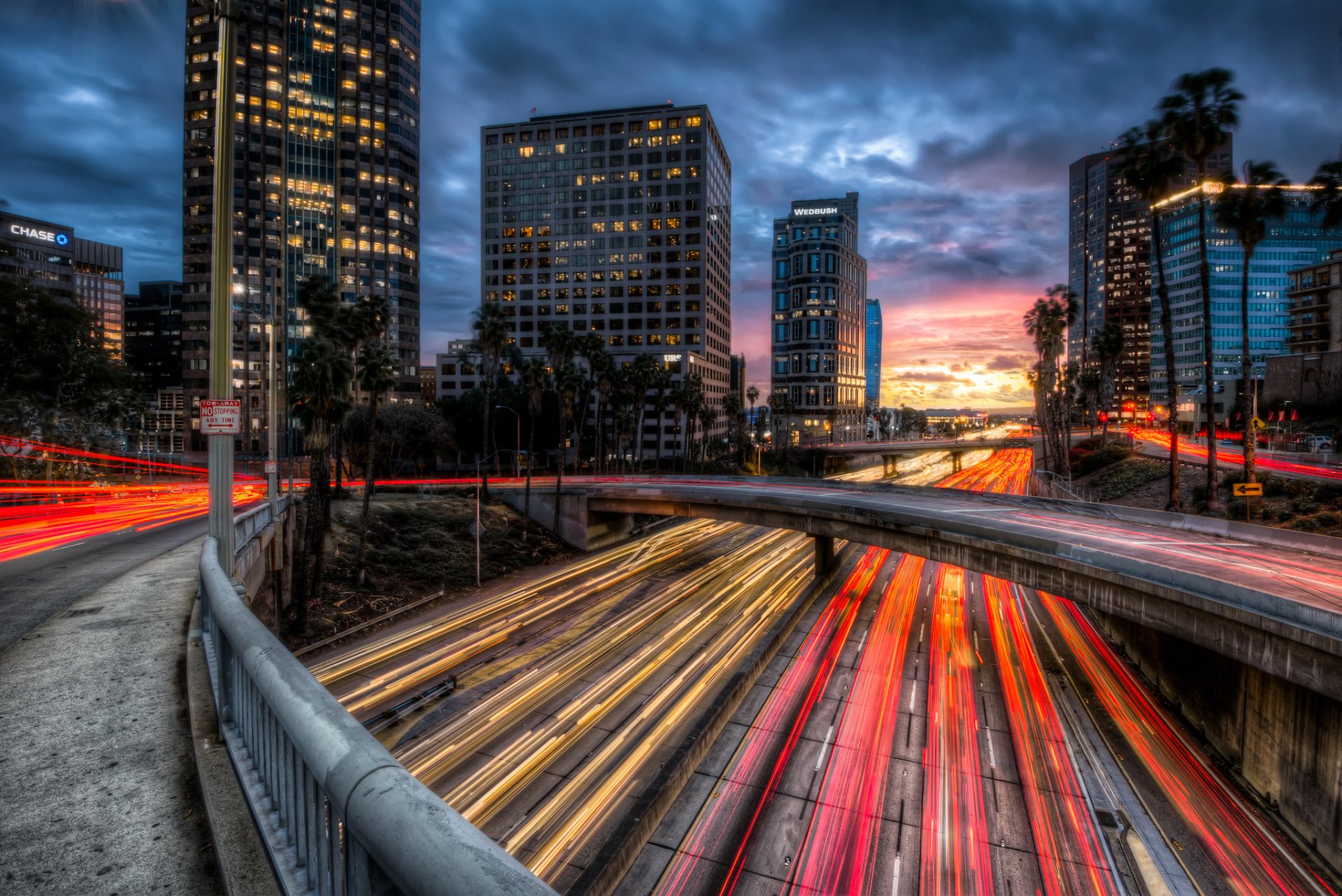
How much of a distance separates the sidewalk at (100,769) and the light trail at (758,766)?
15346 millimetres

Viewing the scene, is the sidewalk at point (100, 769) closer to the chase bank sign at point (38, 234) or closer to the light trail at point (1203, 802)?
the light trail at point (1203, 802)

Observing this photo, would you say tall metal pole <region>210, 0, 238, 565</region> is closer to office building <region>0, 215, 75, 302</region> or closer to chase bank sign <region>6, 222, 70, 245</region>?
office building <region>0, 215, 75, 302</region>

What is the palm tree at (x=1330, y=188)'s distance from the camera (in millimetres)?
35125

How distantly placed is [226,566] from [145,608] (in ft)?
9.88

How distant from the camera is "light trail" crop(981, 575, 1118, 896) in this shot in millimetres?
17359

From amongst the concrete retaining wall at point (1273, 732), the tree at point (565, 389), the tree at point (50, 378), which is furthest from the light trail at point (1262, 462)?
the tree at point (50, 378)

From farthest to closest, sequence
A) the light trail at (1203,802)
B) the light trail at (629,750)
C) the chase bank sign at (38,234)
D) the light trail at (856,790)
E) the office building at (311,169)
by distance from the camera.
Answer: the chase bank sign at (38,234) < the office building at (311,169) < the light trail at (629,750) < the light trail at (856,790) < the light trail at (1203,802)

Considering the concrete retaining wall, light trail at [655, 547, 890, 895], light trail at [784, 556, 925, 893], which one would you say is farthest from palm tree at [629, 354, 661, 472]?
the concrete retaining wall

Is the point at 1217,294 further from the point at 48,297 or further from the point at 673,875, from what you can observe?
the point at 48,297

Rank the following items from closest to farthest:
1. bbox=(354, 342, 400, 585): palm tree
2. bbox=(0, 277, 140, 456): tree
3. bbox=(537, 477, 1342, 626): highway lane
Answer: bbox=(537, 477, 1342, 626): highway lane, bbox=(0, 277, 140, 456): tree, bbox=(354, 342, 400, 585): palm tree

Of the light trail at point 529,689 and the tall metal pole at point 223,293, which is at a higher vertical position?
the tall metal pole at point 223,293

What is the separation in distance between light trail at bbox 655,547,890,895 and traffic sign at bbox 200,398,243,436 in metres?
16.6

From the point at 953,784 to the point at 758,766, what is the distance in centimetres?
696

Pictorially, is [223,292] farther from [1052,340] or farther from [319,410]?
[1052,340]
